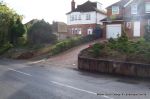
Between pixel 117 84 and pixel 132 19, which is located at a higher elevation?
pixel 132 19

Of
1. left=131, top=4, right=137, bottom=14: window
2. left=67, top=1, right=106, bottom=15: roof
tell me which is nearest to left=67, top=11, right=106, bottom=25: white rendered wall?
left=67, top=1, right=106, bottom=15: roof

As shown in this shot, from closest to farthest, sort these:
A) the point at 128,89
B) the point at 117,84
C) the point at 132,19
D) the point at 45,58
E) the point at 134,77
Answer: the point at 128,89
the point at 117,84
the point at 134,77
the point at 45,58
the point at 132,19

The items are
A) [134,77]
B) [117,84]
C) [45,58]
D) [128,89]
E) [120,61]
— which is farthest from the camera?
[45,58]

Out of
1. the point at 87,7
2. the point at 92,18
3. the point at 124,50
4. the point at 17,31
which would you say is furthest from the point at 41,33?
the point at 124,50

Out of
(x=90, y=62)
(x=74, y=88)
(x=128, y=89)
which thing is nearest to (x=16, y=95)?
(x=74, y=88)

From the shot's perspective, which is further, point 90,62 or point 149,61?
point 90,62

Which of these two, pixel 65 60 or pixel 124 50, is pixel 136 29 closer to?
pixel 65 60

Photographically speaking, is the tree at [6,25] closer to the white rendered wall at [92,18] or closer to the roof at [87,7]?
the white rendered wall at [92,18]

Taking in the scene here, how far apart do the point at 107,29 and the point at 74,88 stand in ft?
112

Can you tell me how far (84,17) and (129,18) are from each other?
58.0 feet

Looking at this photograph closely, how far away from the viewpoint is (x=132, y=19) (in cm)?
4644

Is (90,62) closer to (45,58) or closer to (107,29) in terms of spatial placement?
(45,58)

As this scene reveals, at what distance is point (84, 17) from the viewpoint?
63.4 meters

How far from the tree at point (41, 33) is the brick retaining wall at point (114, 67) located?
2056 cm
